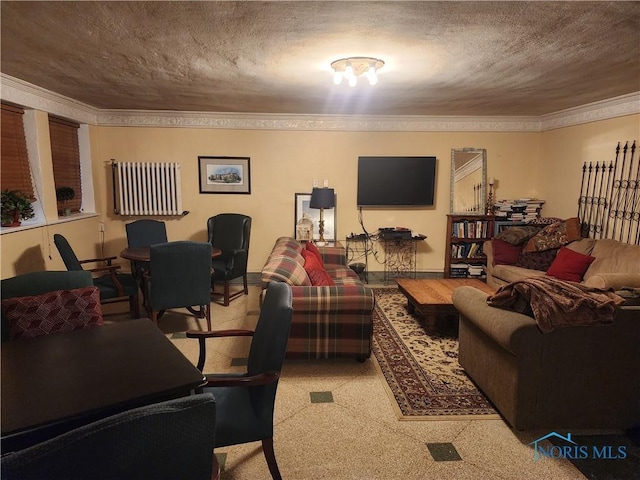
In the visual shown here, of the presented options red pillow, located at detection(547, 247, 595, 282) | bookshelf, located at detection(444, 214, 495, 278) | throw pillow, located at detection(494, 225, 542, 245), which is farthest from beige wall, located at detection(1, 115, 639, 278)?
red pillow, located at detection(547, 247, 595, 282)

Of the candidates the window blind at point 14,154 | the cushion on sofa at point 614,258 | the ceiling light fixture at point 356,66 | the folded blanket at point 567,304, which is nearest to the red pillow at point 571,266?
the cushion on sofa at point 614,258

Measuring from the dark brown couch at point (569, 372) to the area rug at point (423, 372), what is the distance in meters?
0.31

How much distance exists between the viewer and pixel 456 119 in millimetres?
5395

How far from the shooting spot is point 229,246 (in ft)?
16.4

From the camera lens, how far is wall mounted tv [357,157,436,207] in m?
5.43

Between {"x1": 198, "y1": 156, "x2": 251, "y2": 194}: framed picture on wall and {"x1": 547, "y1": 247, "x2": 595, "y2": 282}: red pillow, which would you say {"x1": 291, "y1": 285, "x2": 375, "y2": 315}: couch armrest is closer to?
{"x1": 547, "y1": 247, "x2": 595, "y2": 282}: red pillow

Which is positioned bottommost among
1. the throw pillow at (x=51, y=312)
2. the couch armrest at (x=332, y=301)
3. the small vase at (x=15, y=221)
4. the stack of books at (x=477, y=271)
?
the stack of books at (x=477, y=271)

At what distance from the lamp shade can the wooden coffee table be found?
141 centimetres

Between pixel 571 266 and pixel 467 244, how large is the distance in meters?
1.59

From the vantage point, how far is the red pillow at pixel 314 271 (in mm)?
3384

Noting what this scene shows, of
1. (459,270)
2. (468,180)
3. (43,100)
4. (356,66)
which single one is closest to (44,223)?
(43,100)

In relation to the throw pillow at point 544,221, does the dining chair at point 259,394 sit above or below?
below

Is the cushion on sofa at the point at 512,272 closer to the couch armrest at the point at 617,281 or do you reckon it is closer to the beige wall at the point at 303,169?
the couch armrest at the point at 617,281

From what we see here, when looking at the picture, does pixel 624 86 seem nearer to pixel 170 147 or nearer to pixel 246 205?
pixel 246 205
